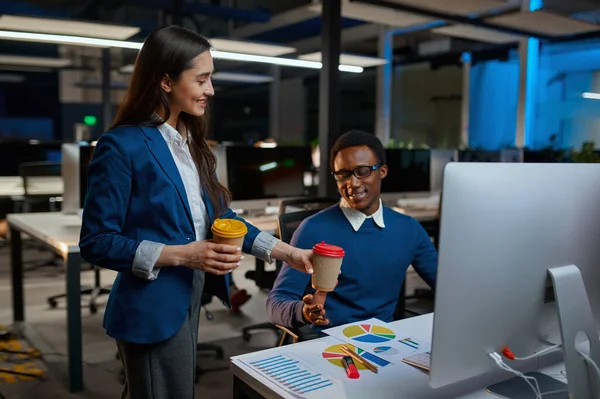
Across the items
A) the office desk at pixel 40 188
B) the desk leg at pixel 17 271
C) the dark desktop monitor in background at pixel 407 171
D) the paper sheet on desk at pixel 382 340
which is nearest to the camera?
the paper sheet on desk at pixel 382 340

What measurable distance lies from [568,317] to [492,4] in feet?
15.6

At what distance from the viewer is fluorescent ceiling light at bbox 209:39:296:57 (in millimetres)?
5512

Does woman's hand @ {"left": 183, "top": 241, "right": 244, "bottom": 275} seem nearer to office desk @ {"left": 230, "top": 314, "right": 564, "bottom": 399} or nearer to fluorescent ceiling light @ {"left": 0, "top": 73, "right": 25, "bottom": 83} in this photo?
office desk @ {"left": 230, "top": 314, "right": 564, "bottom": 399}

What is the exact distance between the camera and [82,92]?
13062 millimetres

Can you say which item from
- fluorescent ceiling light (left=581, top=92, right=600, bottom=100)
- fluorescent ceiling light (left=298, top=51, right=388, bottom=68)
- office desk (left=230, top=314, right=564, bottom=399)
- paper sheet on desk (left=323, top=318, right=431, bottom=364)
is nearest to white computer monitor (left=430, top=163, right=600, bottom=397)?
office desk (left=230, top=314, right=564, bottom=399)

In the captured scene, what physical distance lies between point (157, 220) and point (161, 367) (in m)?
0.37

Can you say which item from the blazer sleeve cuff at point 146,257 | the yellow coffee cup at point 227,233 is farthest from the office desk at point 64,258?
the yellow coffee cup at point 227,233

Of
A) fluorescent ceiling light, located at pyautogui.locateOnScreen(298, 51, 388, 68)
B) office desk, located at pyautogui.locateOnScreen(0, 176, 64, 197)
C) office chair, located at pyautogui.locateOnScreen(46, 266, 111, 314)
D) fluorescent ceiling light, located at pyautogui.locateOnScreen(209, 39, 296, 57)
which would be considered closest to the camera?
office chair, located at pyautogui.locateOnScreen(46, 266, 111, 314)

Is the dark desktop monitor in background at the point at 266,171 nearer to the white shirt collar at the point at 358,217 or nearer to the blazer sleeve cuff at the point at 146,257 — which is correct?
the white shirt collar at the point at 358,217

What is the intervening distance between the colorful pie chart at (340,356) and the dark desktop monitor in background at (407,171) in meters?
3.52

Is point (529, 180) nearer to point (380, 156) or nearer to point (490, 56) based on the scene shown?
point (380, 156)

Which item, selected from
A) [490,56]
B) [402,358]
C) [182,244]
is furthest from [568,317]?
[490,56]

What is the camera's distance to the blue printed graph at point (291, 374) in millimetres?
1200

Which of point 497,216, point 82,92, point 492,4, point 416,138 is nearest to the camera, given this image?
point 497,216
